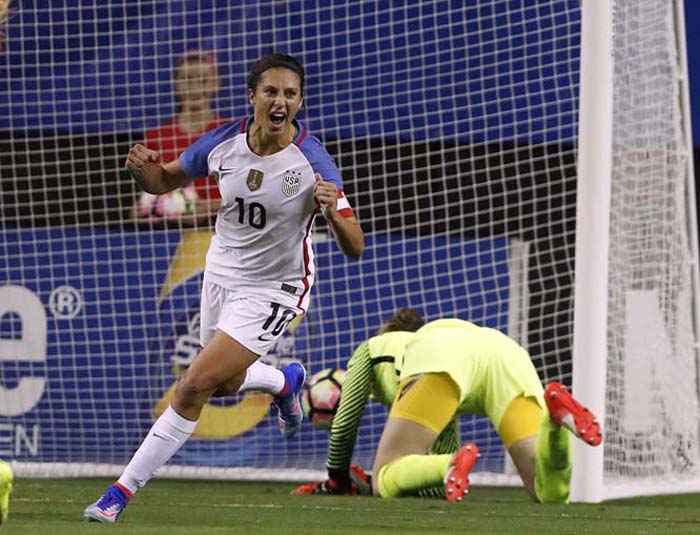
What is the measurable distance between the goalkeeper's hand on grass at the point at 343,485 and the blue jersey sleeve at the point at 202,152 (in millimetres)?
1998

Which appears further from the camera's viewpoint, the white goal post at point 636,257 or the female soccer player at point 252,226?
the white goal post at point 636,257

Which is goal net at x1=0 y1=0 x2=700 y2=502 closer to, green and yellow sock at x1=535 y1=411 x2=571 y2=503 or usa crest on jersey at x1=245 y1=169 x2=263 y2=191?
green and yellow sock at x1=535 y1=411 x2=571 y2=503

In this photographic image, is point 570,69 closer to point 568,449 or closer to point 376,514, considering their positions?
point 568,449

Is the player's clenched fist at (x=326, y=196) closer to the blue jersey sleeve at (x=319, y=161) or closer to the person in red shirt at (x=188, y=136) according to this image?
the blue jersey sleeve at (x=319, y=161)

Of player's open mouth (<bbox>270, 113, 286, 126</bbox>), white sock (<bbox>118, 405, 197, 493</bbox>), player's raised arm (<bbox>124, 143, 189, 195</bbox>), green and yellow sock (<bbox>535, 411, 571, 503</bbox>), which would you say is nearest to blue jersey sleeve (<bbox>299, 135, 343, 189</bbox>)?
player's open mouth (<bbox>270, 113, 286, 126</bbox>)

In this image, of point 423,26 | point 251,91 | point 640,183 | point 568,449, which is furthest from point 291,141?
point 423,26

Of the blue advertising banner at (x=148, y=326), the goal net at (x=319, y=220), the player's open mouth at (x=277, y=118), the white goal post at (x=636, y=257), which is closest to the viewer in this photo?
the player's open mouth at (x=277, y=118)

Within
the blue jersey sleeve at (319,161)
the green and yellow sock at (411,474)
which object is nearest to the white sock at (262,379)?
the green and yellow sock at (411,474)

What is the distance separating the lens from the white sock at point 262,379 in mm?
6453

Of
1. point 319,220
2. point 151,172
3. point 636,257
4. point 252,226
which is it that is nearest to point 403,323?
point 636,257

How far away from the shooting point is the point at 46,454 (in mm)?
8859

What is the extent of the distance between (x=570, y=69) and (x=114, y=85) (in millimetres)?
2600

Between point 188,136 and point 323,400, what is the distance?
2.11 metres

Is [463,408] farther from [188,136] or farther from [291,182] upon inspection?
[188,136]
